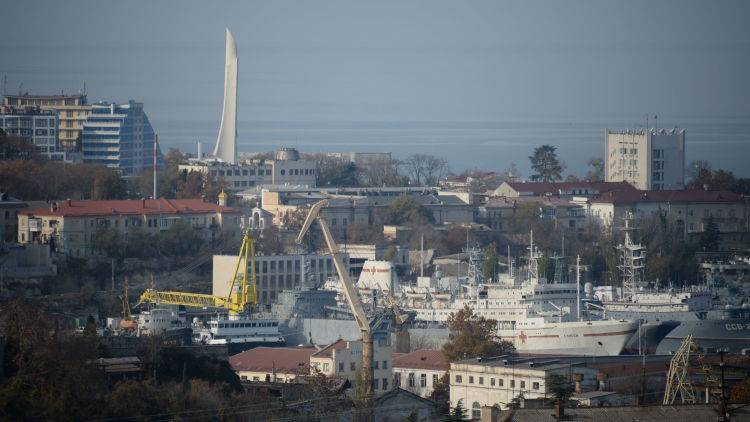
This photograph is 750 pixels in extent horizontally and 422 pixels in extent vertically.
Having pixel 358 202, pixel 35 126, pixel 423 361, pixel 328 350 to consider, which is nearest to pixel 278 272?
pixel 358 202

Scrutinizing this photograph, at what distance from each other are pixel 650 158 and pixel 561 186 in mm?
4644

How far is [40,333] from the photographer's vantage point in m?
33.8

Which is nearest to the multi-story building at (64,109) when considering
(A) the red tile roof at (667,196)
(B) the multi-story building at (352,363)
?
(A) the red tile roof at (667,196)

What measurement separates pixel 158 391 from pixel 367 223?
34246 millimetres

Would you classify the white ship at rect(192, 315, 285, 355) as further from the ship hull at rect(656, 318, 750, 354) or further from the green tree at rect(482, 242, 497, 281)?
the green tree at rect(482, 242, 497, 281)

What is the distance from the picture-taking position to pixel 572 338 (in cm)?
4753

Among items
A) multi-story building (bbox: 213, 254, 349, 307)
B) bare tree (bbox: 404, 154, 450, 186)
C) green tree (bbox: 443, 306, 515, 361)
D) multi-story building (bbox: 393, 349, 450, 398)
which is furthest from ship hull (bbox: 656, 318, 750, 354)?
bare tree (bbox: 404, 154, 450, 186)

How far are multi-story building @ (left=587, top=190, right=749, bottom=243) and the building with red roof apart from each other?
92.9ft

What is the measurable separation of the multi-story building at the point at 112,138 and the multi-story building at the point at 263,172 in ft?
13.8

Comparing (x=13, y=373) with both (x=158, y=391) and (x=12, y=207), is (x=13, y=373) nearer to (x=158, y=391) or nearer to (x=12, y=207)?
(x=158, y=391)

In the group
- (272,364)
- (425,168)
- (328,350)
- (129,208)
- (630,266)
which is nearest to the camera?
(328,350)

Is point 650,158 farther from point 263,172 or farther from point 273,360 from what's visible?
point 273,360

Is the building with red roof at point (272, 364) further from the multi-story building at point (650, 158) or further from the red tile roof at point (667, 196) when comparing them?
the multi-story building at point (650, 158)

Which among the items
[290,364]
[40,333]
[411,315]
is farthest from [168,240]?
[40,333]
